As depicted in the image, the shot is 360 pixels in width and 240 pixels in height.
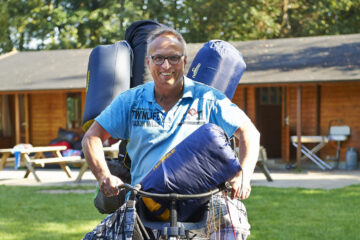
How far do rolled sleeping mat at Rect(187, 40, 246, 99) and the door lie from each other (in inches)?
543

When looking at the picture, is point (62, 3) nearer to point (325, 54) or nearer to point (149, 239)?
point (325, 54)

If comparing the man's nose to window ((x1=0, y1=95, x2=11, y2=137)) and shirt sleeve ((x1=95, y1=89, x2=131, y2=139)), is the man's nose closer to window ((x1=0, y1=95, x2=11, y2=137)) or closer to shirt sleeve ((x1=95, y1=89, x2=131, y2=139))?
shirt sleeve ((x1=95, y1=89, x2=131, y2=139))

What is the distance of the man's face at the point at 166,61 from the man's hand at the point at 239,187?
0.65 m

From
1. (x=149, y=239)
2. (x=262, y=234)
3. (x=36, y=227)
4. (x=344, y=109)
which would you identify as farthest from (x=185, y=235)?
(x=344, y=109)

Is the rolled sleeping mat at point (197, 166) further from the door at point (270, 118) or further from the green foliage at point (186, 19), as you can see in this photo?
the green foliage at point (186, 19)

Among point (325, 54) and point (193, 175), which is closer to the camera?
point (193, 175)

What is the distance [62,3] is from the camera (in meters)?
33.4

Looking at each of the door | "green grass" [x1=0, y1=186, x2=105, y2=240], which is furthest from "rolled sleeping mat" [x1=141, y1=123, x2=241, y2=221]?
the door

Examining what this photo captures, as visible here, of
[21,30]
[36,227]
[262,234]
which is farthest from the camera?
[21,30]

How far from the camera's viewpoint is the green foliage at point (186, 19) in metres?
28.6

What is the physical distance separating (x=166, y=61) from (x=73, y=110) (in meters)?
18.5

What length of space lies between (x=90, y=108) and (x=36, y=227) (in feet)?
12.2

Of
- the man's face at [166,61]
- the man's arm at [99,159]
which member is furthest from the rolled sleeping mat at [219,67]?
the man's arm at [99,159]

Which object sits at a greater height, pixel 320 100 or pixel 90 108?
pixel 90 108
